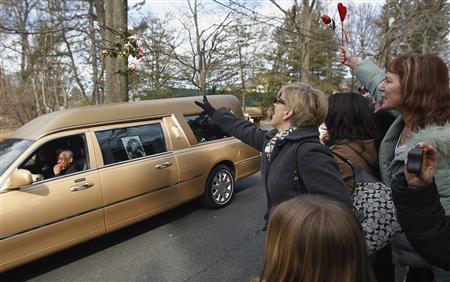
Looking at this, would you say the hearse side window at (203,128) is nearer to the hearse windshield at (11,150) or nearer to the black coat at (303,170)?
the hearse windshield at (11,150)

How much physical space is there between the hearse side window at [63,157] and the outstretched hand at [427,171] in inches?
142

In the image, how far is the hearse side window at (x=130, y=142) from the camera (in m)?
4.31

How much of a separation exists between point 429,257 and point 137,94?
24.7m

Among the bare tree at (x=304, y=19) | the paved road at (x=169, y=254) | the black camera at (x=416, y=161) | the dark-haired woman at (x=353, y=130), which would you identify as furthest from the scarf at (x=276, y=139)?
the bare tree at (x=304, y=19)

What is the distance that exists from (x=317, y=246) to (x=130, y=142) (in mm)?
3823

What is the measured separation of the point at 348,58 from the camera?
9.11 feet

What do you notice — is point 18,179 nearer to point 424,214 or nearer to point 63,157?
point 63,157

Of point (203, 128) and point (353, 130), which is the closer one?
point (353, 130)

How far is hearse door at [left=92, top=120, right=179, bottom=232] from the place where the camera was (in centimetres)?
418

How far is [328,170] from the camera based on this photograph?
6.23ft

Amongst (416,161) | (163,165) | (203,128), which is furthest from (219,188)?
(416,161)

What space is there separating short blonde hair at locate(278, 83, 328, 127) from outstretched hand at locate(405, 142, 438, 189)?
2.85ft

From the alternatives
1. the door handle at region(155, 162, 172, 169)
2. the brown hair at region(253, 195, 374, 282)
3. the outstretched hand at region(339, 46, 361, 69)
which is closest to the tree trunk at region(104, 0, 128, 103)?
the door handle at region(155, 162, 172, 169)

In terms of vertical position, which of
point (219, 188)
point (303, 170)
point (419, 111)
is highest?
point (419, 111)
